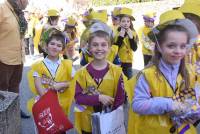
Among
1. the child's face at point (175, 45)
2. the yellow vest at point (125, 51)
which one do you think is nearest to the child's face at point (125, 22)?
the yellow vest at point (125, 51)

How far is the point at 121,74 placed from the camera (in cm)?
354

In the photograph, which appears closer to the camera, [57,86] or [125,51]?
[57,86]

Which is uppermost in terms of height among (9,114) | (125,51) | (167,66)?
(167,66)

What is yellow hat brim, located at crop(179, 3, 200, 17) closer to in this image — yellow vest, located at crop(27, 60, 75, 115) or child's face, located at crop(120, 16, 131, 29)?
yellow vest, located at crop(27, 60, 75, 115)

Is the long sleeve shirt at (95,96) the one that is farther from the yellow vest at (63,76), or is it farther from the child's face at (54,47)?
the child's face at (54,47)

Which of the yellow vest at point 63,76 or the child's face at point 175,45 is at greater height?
the child's face at point 175,45

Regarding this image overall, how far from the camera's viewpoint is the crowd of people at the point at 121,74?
8.53 feet

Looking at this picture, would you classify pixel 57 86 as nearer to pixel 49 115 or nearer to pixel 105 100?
pixel 49 115

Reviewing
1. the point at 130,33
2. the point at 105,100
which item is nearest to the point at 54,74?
the point at 105,100

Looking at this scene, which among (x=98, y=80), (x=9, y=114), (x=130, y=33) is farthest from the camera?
(x=130, y=33)

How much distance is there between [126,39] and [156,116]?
362cm

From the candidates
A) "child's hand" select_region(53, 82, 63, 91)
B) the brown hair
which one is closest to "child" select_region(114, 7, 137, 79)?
"child's hand" select_region(53, 82, 63, 91)

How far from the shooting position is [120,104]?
11.1 feet

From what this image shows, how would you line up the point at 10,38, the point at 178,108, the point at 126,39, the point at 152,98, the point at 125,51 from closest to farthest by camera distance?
the point at 178,108
the point at 152,98
the point at 10,38
the point at 126,39
the point at 125,51
